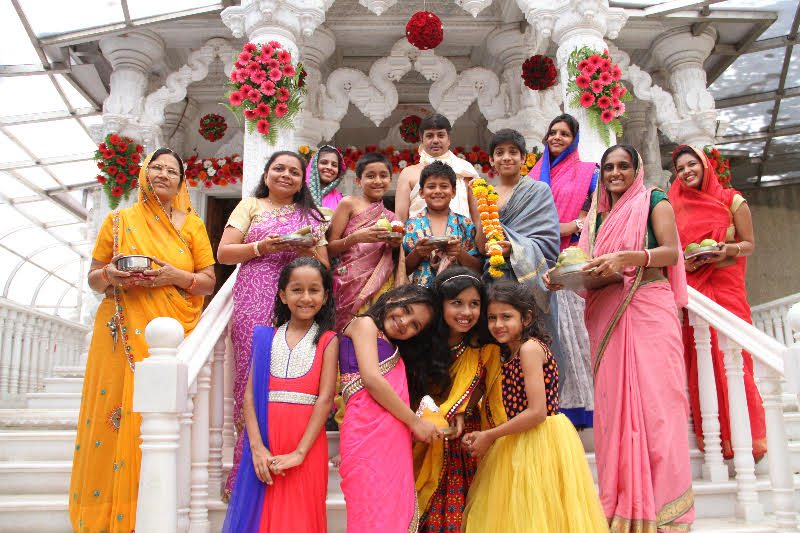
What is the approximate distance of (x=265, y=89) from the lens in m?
4.62

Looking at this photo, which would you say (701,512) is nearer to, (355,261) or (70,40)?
(355,261)

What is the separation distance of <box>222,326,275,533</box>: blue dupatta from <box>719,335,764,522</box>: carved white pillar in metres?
2.20

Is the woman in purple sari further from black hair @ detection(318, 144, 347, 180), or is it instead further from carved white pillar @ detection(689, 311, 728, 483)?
carved white pillar @ detection(689, 311, 728, 483)

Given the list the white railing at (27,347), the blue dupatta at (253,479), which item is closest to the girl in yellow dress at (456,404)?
the blue dupatta at (253,479)

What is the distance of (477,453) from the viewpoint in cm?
253

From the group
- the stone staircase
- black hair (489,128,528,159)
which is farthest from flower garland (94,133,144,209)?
black hair (489,128,528,159)

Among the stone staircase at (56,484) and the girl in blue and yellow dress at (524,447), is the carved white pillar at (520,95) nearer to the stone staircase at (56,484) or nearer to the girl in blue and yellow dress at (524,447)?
the stone staircase at (56,484)

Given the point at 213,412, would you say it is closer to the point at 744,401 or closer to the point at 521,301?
the point at 521,301

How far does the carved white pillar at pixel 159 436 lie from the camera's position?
2.19m

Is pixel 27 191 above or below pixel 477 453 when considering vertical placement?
above

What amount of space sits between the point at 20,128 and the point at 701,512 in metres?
8.77

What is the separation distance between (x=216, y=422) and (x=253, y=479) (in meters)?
0.55

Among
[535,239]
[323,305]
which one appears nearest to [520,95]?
[535,239]

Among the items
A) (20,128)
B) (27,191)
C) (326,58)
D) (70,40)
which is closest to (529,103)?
(326,58)
